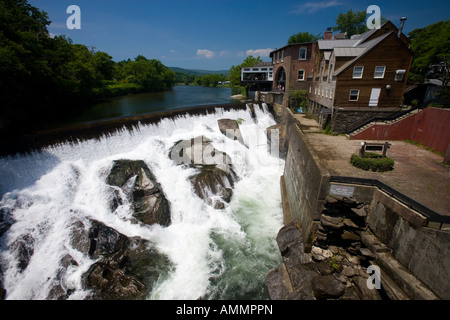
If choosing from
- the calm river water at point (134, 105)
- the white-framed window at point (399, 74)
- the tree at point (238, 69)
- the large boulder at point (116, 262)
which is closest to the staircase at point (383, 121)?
the white-framed window at point (399, 74)

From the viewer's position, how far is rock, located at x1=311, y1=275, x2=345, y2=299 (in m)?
8.33

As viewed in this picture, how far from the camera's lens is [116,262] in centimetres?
1086

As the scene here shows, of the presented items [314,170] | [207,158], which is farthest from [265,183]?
[314,170]

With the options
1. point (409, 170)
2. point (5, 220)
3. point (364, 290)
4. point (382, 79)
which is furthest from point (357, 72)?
point (5, 220)

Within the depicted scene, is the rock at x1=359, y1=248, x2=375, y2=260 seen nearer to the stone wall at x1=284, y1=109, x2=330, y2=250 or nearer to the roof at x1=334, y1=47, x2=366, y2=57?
the stone wall at x1=284, y1=109, x2=330, y2=250

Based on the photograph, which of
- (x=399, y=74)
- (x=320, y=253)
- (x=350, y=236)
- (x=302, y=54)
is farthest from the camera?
(x=302, y=54)

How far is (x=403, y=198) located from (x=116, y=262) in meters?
13.3

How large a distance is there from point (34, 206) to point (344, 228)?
667 inches

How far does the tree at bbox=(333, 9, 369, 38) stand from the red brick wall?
6752 centimetres

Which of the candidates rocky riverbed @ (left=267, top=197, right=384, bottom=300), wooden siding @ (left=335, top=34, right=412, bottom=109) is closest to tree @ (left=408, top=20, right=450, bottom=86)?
wooden siding @ (left=335, top=34, right=412, bottom=109)

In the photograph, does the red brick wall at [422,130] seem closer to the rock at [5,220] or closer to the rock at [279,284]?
the rock at [279,284]

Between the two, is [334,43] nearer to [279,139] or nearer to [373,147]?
[279,139]

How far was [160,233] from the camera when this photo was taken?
13.1m
